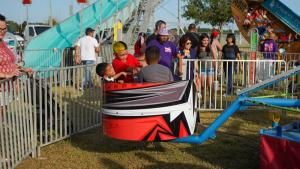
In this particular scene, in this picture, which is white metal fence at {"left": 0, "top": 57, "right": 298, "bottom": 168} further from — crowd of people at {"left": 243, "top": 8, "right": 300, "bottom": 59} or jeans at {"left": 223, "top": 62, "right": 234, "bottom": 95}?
crowd of people at {"left": 243, "top": 8, "right": 300, "bottom": 59}

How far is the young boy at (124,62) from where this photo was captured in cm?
587

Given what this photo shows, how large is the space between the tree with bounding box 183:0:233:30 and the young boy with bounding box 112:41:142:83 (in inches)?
1613

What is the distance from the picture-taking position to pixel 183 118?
4.77m

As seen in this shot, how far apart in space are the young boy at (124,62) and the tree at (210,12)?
41.0 meters

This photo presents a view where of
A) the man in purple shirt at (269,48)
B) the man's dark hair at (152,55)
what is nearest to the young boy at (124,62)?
the man's dark hair at (152,55)

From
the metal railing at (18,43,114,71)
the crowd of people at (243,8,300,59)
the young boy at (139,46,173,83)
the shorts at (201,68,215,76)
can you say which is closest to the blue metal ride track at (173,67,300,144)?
the young boy at (139,46,173,83)

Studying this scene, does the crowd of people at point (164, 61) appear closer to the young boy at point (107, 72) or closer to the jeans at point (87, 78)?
the young boy at point (107, 72)

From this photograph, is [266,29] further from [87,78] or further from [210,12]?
[210,12]

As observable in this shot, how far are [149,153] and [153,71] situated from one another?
A: 57.7 inches

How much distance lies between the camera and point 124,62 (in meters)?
6.11

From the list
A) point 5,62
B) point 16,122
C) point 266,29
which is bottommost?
point 16,122

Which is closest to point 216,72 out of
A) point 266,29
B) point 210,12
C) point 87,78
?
point 87,78

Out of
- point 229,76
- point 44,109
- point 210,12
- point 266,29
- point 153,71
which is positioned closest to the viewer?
point 153,71

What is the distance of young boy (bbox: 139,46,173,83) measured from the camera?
5.03m
